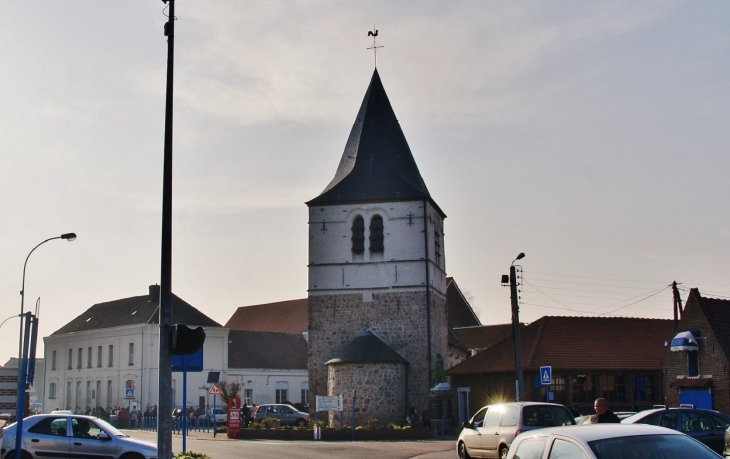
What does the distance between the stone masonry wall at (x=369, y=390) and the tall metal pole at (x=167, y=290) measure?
97.4 feet

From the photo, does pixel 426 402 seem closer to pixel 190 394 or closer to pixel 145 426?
pixel 145 426

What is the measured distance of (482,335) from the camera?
70562 millimetres

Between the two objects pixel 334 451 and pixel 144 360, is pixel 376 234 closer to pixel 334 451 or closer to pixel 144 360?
pixel 334 451

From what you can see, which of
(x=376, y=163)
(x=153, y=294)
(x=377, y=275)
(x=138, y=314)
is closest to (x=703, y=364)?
(x=377, y=275)

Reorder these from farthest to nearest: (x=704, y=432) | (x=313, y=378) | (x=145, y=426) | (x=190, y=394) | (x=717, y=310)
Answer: (x=190, y=394) < (x=145, y=426) < (x=313, y=378) < (x=717, y=310) < (x=704, y=432)

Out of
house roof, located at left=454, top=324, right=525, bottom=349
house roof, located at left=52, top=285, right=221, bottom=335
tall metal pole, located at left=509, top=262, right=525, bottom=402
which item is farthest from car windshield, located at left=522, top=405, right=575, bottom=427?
house roof, located at left=454, top=324, right=525, bottom=349

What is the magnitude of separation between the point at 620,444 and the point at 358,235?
37.6 m

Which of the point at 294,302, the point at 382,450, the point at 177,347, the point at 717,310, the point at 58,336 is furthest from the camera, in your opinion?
the point at 294,302

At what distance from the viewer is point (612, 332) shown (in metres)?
42.2

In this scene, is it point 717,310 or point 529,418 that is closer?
point 529,418

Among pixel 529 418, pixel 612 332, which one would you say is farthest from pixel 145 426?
pixel 529 418

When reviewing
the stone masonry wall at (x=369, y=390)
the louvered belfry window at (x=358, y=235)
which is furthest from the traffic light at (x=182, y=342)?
the louvered belfry window at (x=358, y=235)

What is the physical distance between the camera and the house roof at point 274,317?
78750 millimetres

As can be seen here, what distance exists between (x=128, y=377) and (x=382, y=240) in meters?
24.9
